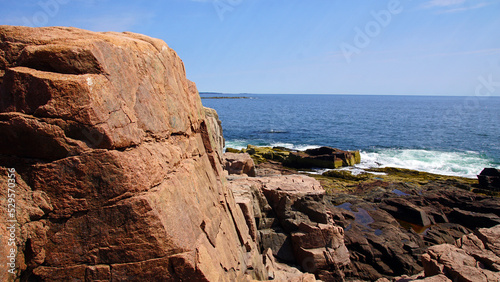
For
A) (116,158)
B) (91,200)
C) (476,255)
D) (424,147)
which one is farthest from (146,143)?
(424,147)

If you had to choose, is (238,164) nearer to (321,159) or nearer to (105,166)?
(105,166)

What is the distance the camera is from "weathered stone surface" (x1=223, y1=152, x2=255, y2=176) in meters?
23.9

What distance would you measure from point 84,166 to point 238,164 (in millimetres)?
18213

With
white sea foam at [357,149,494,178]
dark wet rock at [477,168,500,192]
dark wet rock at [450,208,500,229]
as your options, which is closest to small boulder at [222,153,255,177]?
dark wet rock at [450,208,500,229]

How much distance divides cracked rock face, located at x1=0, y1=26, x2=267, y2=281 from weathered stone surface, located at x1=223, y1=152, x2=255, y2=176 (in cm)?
1678

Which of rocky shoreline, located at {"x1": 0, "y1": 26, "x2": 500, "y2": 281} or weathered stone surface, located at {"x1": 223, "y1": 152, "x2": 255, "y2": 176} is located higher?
rocky shoreline, located at {"x1": 0, "y1": 26, "x2": 500, "y2": 281}

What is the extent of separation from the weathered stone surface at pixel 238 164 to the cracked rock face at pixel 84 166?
1678 centimetres

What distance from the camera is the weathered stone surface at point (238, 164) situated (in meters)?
23.9

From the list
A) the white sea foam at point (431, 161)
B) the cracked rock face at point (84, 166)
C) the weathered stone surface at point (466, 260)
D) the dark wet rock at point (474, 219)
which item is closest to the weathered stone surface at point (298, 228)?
the weathered stone surface at point (466, 260)

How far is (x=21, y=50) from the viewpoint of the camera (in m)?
6.07

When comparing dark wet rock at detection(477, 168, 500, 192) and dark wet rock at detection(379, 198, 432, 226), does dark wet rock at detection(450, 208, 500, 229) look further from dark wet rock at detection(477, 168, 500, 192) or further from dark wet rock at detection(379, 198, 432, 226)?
dark wet rock at detection(477, 168, 500, 192)

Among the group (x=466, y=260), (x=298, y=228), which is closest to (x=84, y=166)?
(x=298, y=228)

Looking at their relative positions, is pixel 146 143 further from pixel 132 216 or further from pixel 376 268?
pixel 376 268

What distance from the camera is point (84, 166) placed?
232 inches
